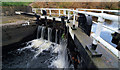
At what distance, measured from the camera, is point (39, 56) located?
5957 millimetres

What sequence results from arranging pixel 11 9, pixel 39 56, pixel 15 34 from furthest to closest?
pixel 11 9 → pixel 15 34 → pixel 39 56

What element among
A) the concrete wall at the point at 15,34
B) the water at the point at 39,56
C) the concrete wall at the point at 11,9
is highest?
the concrete wall at the point at 11,9

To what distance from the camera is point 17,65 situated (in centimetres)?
506

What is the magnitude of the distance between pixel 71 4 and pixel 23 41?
54.7 feet

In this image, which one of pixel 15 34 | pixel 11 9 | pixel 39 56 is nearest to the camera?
pixel 39 56

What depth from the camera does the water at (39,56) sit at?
5.07m

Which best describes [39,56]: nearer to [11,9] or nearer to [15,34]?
[15,34]

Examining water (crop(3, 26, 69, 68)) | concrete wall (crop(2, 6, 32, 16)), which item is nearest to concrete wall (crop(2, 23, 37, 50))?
water (crop(3, 26, 69, 68))

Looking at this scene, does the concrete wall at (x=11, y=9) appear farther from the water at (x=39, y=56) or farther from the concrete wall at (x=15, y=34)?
the water at (x=39, y=56)

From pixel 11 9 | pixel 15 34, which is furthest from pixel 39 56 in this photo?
pixel 11 9

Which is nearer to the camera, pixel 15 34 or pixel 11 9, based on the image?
pixel 15 34

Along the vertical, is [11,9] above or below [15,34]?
above

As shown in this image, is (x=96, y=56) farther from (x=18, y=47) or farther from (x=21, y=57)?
(x=18, y=47)

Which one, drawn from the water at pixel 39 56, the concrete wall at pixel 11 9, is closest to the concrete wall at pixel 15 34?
the water at pixel 39 56
